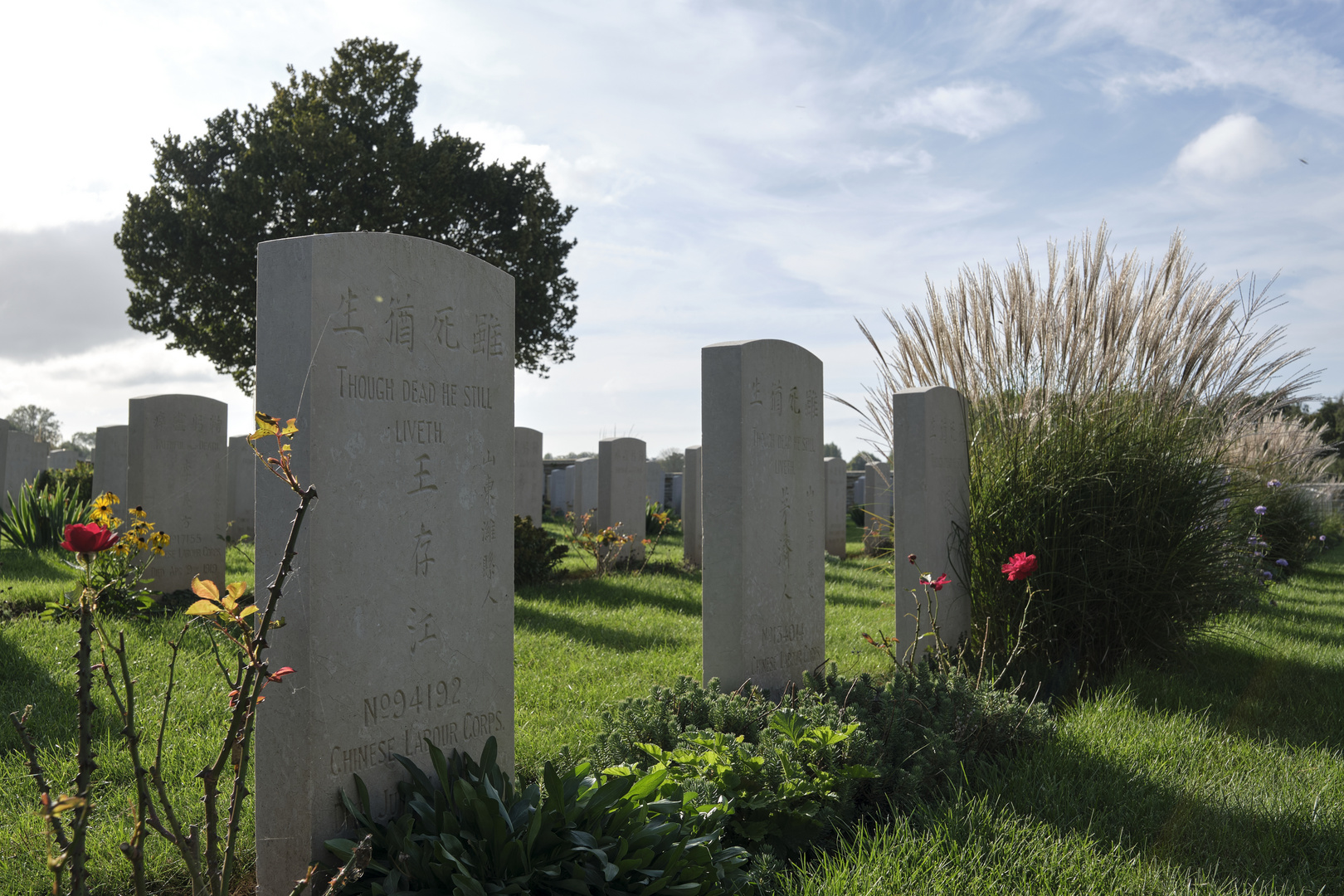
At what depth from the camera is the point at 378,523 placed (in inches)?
94.0

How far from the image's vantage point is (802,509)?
13.6 feet

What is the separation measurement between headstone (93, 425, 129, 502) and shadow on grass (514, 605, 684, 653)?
5.20 metres

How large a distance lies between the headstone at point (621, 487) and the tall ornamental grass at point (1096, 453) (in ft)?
18.1

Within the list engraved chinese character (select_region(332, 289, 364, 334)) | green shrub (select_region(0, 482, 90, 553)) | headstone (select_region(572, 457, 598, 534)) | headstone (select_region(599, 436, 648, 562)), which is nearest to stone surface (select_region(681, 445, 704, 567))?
headstone (select_region(599, 436, 648, 562))

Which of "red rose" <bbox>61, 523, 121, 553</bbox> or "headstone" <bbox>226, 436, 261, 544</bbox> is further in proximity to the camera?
"headstone" <bbox>226, 436, 261, 544</bbox>

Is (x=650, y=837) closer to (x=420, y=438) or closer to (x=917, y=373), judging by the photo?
(x=420, y=438)

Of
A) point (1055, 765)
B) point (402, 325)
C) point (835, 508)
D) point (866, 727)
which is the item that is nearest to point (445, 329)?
point (402, 325)

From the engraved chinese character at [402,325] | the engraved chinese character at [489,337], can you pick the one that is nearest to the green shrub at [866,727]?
the engraved chinese character at [489,337]

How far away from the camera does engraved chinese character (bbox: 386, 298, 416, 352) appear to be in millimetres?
2447

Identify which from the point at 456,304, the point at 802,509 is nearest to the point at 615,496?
the point at 802,509

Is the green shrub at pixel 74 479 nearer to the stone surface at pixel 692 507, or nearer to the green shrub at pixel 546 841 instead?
the stone surface at pixel 692 507

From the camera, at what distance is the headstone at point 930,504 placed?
4566mm

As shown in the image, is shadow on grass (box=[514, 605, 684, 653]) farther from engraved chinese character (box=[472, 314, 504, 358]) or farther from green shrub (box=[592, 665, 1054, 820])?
engraved chinese character (box=[472, 314, 504, 358])

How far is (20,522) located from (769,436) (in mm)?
9118
